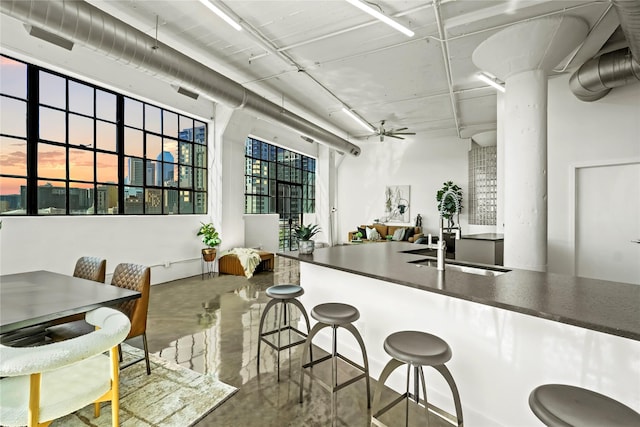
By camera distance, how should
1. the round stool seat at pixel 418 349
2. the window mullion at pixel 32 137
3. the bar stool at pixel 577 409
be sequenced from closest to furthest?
1. the bar stool at pixel 577 409
2. the round stool seat at pixel 418 349
3. the window mullion at pixel 32 137

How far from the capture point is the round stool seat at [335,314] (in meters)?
2.09

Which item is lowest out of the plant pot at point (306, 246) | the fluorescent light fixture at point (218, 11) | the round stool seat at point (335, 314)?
the round stool seat at point (335, 314)

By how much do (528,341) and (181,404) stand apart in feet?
7.34

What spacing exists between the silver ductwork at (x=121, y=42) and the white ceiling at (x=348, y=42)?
0.41m

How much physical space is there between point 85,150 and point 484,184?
8.45 metres

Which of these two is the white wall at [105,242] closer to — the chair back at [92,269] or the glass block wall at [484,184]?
the chair back at [92,269]

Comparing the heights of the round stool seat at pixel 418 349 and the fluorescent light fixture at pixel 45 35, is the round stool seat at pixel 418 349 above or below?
below

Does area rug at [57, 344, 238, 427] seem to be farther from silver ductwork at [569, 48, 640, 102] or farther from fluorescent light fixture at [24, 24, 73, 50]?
silver ductwork at [569, 48, 640, 102]

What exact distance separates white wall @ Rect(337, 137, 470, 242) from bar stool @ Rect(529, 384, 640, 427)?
8.49 meters

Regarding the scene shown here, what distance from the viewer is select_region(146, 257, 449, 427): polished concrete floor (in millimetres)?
2037

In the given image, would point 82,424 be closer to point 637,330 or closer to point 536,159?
point 637,330

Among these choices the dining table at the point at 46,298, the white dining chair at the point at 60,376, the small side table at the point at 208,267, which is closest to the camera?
the white dining chair at the point at 60,376

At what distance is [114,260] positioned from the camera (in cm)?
492

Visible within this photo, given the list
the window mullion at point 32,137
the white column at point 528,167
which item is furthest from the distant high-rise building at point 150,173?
the white column at point 528,167
